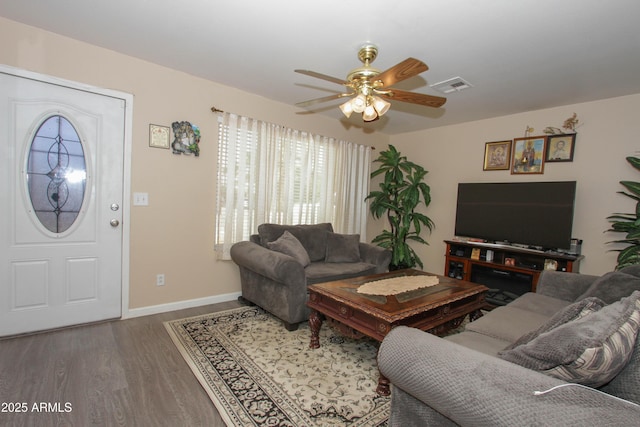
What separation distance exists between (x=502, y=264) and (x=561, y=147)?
1502 mm

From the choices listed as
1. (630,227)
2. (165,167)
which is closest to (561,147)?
(630,227)

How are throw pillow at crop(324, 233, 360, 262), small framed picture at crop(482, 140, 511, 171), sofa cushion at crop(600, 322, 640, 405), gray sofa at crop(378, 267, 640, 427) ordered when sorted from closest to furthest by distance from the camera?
1. gray sofa at crop(378, 267, 640, 427)
2. sofa cushion at crop(600, 322, 640, 405)
3. throw pillow at crop(324, 233, 360, 262)
4. small framed picture at crop(482, 140, 511, 171)

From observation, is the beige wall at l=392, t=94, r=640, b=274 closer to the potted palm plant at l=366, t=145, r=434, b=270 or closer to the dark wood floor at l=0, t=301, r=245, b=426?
the potted palm plant at l=366, t=145, r=434, b=270

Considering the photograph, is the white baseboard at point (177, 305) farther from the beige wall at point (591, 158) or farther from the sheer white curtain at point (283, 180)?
the beige wall at point (591, 158)

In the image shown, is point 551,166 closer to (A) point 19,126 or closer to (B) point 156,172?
(B) point 156,172

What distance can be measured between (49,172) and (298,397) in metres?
2.67

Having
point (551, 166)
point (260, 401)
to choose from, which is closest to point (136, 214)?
point (260, 401)

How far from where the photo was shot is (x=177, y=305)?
10.5ft

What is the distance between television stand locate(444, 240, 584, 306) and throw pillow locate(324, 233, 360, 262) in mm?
1370

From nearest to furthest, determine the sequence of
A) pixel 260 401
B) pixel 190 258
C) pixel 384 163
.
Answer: pixel 260 401
pixel 190 258
pixel 384 163

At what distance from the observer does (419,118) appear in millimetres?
4230

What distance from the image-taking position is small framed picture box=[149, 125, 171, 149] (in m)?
2.96

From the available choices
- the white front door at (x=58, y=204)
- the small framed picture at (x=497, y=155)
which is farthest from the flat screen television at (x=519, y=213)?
the white front door at (x=58, y=204)

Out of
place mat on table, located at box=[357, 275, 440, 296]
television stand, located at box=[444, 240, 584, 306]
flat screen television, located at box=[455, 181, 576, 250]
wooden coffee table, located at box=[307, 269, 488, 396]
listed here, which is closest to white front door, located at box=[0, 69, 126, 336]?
wooden coffee table, located at box=[307, 269, 488, 396]
